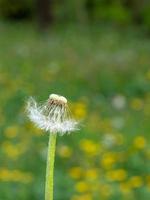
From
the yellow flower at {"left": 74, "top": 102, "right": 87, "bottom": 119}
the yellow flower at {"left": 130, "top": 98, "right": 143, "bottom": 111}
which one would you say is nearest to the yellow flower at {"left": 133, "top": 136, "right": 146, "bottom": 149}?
the yellow flower at {"left": 74, "top": 102, "right": 87, "bottom": 119}

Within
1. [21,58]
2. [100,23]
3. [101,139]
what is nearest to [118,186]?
[101,139]

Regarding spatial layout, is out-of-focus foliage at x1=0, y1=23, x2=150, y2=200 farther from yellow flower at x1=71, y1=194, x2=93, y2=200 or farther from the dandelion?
the dandelion

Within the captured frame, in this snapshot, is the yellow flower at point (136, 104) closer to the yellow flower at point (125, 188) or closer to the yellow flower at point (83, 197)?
the yellow flower at point (125, 188)

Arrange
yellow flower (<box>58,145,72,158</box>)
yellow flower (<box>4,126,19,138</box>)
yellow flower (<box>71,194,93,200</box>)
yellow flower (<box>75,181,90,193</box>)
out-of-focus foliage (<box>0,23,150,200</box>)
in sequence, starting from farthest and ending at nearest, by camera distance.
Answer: yellow flower (<box>4,126,19,138</box>), yellow flower (<box>58,145,72,158</box>), out-of-focus foliage (<box>0,23,150,200</box>), yellow flower (<box>75,181,90,193</box>), yellow flower (<box>71,194,93,200</box>)

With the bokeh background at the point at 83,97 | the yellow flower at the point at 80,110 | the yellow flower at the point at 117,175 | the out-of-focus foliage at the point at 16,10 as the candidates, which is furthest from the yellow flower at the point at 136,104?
the out-of-focus foliage at the point at 16,10

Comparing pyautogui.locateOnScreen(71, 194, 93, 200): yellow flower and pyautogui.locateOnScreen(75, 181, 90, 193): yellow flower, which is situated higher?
pyautogui.locateOnScreen(75, 181, 90, 193): yellow flower

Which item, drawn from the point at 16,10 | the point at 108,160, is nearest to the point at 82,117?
the point at 108,160

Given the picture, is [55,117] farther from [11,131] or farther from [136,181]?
[11,131]
